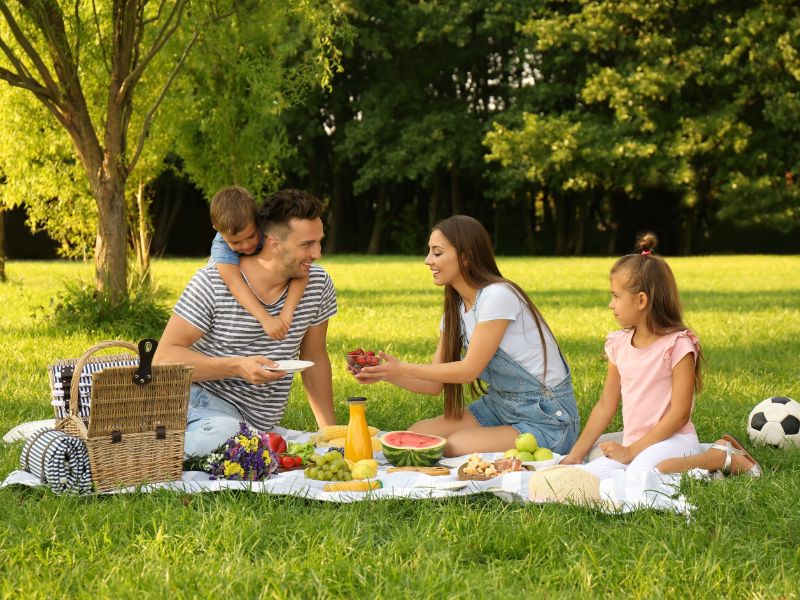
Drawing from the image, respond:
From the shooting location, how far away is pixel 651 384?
5043mm

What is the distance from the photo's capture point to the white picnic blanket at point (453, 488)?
4277 millimetres

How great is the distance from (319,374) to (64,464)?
176 cm

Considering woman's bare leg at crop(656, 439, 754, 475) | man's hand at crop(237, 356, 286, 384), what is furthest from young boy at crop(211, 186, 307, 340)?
woman's bare leg at crop(656, 439, 754, 475)

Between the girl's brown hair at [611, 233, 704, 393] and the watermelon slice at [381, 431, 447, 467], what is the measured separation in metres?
1.25

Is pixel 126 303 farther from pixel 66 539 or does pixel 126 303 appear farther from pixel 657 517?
pixel 657 517

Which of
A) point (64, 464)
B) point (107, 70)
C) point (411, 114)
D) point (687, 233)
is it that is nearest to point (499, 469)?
point (64, 464)

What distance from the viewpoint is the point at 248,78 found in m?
12.7

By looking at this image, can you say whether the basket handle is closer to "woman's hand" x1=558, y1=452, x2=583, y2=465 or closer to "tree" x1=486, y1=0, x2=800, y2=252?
"woman's hand" x1=558, y1=452, x2=583, y2=465

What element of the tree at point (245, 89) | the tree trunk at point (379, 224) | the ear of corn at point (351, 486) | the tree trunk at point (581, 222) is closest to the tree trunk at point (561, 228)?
the tree trunk at point (581, 222)

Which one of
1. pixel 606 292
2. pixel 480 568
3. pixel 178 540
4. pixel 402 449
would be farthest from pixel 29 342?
pixel 606 292

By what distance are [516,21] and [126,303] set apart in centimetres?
2392

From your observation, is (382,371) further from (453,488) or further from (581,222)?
(581,222)

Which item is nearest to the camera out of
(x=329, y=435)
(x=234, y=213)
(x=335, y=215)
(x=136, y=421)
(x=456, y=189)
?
(x=136, y=421)

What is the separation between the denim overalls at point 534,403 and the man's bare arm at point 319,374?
832mm
